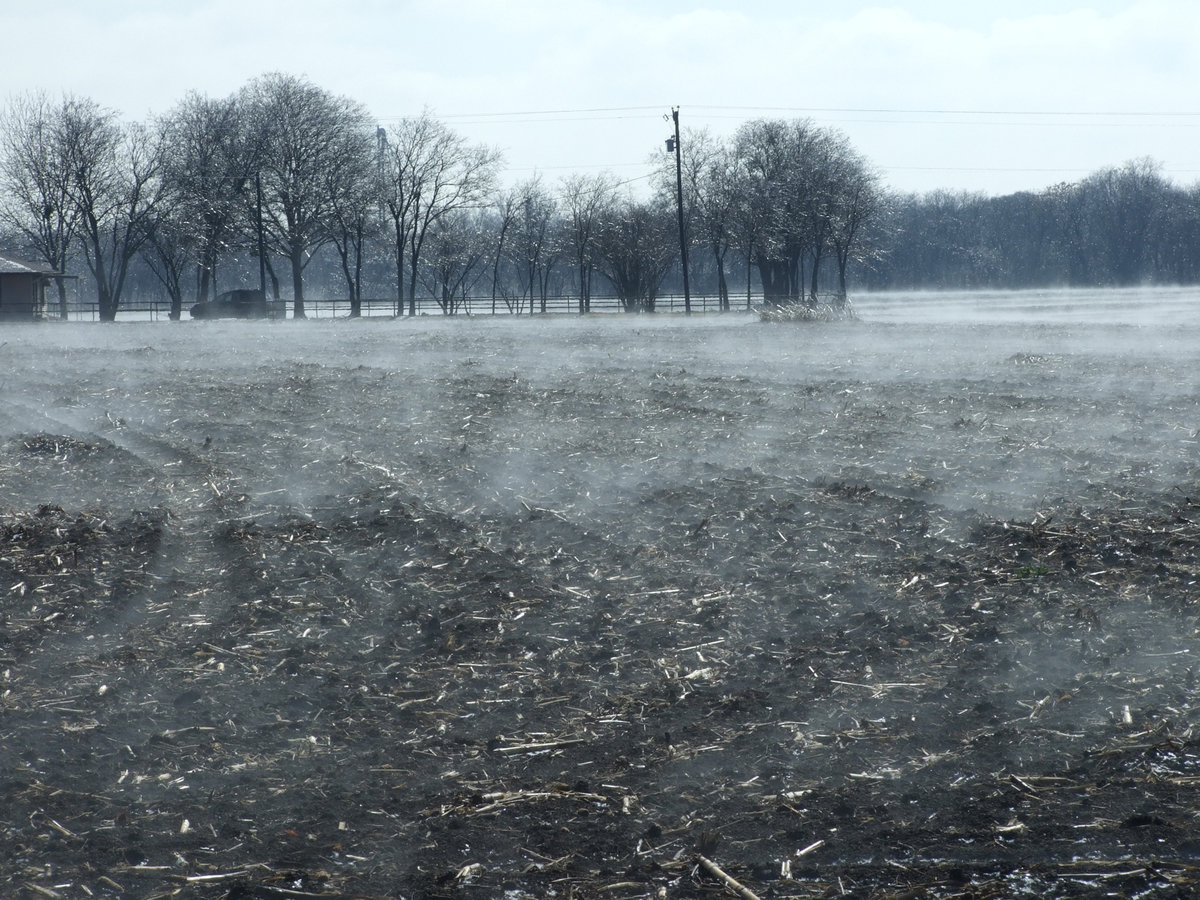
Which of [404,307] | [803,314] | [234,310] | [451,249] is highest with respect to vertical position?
[451,249]

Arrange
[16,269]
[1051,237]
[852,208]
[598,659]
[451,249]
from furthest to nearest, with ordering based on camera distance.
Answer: [1051,237]
[451,249]
[852,208]
[16,269]
[598,659]

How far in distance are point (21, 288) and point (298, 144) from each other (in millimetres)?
15367

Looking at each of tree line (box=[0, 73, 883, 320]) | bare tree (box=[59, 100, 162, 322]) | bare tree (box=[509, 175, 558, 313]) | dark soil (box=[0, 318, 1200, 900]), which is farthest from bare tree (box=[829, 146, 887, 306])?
dark soil (box=[0, 318, 1200, 900])

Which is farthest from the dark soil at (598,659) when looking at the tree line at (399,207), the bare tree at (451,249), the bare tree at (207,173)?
the bare tree at (451,249)

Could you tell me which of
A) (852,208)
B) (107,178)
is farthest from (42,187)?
(852,208)

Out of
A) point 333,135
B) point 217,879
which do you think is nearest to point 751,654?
point 217,879

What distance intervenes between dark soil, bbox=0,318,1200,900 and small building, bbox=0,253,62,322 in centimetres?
4856

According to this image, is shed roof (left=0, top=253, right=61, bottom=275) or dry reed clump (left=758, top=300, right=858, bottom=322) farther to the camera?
shed roof (left=0, top=253, right=61, bottom=275)

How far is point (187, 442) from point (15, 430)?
162 centimetres

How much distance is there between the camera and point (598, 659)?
4.72m

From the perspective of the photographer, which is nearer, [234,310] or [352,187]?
[234,310]

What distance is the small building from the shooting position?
51.6 meters

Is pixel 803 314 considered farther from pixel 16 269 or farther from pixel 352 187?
pixel 16 269

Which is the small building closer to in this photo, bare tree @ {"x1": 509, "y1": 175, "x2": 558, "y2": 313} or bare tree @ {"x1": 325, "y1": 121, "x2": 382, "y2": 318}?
bare tree @ {"x1": 325, "y1": 121, "x2": 382, "y2": 318}
